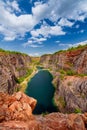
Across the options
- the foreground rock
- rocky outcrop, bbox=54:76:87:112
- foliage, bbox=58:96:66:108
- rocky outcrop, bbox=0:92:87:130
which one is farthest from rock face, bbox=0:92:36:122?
foliage, bbox=58:96:66:108

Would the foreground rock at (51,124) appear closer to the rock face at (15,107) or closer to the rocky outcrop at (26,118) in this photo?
the rocky outcrop at (26,118)

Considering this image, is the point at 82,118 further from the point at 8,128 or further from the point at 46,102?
the point at 46,102

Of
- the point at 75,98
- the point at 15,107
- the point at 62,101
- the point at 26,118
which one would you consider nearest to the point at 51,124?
the point at 26,118

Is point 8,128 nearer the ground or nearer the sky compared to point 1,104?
nearer the ground

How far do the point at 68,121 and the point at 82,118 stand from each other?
2831 millimetres

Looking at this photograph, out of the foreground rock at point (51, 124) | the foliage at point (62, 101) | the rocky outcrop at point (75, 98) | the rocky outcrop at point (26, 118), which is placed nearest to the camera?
the foreground rock at point (51, 124)

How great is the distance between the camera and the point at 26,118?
Result: 20047 mm

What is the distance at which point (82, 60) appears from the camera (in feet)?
258

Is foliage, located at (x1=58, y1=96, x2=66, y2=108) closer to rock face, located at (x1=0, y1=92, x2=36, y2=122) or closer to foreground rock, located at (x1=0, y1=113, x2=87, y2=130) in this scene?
foreground rock, located at (x1=0, y1=113, x2=87, y2=130)

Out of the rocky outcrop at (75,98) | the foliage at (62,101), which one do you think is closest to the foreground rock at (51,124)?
the rocky outcrop at (75,98)

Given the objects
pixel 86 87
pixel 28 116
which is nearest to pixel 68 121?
pixel 28 116

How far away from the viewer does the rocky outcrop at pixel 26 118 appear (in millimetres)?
18342

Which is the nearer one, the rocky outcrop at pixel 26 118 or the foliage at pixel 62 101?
the rocky outcrop at pixel 26 118

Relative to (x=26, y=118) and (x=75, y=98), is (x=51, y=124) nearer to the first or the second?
(x=26, y=118)
